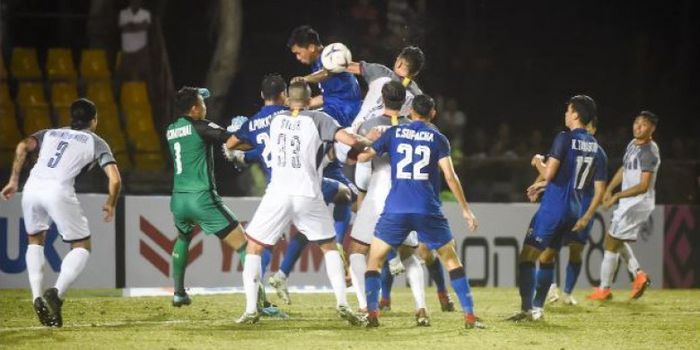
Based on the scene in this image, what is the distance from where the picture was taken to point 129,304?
47.3 feet

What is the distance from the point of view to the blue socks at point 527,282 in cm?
1258

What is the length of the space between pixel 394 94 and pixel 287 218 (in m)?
1.54

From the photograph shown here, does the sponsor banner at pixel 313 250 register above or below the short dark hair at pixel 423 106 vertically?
below

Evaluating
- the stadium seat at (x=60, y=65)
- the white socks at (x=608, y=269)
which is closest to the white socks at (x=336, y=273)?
the white socks at (x=608, y=269)

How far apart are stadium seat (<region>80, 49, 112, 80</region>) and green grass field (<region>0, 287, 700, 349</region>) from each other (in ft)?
21.4

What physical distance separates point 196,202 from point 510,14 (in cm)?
→ 1198

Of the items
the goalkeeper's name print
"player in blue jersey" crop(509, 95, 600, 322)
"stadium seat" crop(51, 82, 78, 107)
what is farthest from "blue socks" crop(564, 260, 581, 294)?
"stadium seat" crop(51, 82, 78, 107)

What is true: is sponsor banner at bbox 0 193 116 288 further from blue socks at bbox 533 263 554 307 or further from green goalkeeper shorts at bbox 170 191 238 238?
blue socks at bbox 533 263 554 307

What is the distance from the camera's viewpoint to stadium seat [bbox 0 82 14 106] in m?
20.2

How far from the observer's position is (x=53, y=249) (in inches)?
679

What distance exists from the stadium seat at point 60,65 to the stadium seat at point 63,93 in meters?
0.20

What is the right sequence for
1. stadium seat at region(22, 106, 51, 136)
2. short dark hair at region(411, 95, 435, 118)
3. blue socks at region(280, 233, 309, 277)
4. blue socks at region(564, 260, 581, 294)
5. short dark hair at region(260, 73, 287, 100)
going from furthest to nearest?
1. stadium seat at region(22, 106, 51, 136)
2. blue socks at region(564, 260, 581, 294)
3. blue socks at region(280, 233, 309, 277)
4. short dark hair at region(260, 73, 287, 100)
5. short dark hair at region(411, 95, 435, 118)

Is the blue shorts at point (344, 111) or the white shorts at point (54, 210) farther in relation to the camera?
the blue shorts at point (344, 111)

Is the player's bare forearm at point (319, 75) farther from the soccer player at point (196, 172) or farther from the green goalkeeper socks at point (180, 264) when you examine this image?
the green goalkeeper socks at point (180, 264)
